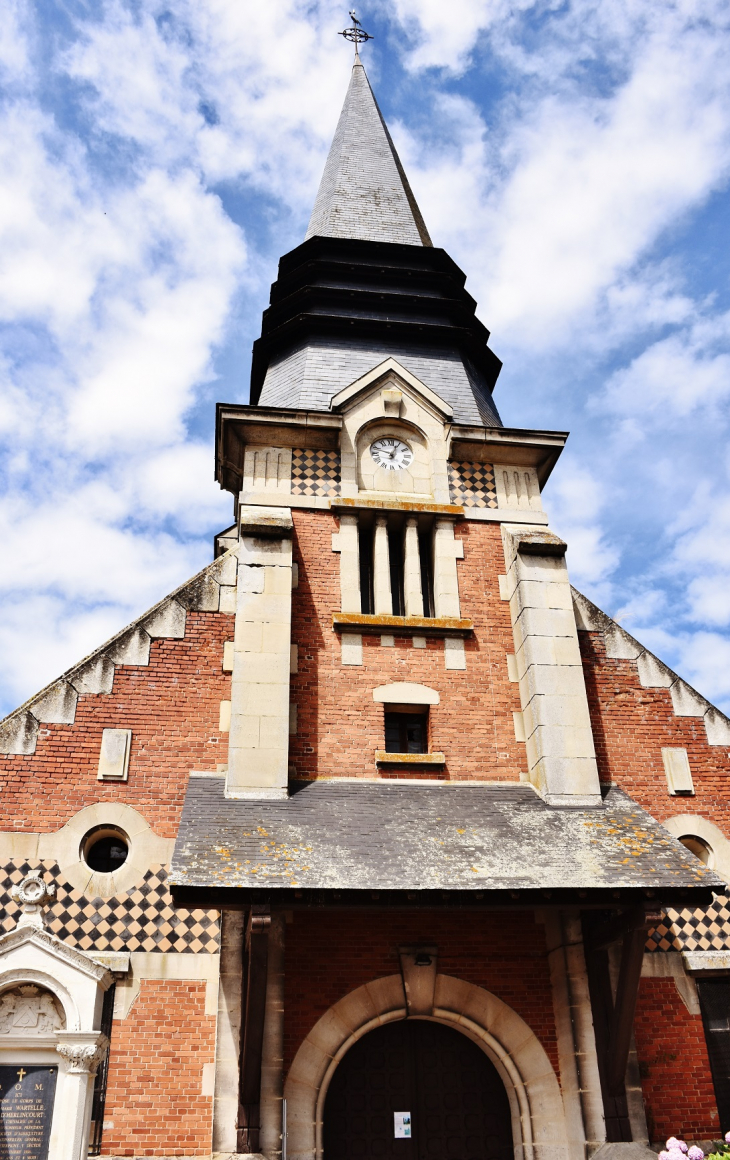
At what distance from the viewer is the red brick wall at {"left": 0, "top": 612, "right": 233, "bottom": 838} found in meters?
11.1

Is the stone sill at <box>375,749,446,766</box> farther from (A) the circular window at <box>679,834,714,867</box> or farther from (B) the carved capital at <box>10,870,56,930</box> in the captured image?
(B) the carved capital at <box>10,870,56,930</box>

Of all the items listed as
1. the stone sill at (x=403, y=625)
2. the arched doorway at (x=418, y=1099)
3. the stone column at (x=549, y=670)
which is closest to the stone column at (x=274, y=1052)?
the arched doorway at (x=418, y=1099)

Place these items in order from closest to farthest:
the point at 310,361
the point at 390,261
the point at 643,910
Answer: the point at 643,910 < the point at 310,361 < the point at 390,261

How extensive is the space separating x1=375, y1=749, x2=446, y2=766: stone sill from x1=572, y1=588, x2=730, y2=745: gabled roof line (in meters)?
3.15

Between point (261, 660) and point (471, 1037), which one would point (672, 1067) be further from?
point (261, 660)

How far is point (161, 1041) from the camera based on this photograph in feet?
33.0

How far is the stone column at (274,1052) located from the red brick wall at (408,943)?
16 cm

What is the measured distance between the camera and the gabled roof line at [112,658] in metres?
11.4

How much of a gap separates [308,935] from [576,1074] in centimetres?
330

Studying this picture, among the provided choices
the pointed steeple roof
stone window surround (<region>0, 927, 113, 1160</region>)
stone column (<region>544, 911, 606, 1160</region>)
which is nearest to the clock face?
the pointed steeple roof

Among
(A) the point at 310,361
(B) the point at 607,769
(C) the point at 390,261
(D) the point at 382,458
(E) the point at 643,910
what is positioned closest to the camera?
(E) the point at 643,910

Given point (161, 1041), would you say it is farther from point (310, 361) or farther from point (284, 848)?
point (310, 361)

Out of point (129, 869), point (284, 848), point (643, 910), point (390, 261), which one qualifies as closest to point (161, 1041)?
point (129, 869)

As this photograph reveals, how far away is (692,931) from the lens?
11664mm
